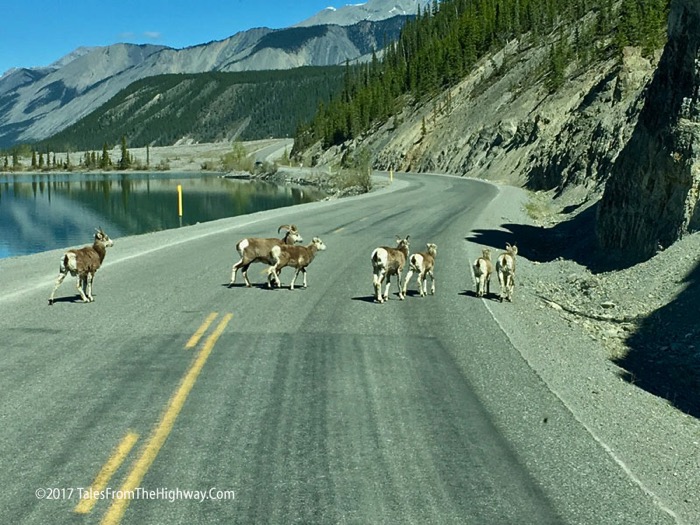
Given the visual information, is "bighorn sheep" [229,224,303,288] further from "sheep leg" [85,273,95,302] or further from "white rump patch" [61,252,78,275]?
"white rump patch" [61,252,78,275]

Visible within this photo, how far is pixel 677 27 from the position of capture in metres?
18.9

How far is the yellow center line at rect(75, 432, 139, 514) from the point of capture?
532cm

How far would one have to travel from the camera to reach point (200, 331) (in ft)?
35.9

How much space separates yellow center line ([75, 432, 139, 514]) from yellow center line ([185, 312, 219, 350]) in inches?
135

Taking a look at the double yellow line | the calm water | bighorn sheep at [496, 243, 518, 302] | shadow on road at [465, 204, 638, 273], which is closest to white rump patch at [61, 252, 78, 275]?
the double yellow line

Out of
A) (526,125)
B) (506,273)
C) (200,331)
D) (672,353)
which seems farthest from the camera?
(526,125)

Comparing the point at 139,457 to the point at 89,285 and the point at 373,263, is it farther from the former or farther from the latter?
the point at 89,285

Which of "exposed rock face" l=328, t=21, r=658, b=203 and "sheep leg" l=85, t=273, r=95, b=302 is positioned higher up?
"exposed rock face" l=328, t=21, r=658, b=203

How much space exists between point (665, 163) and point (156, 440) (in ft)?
51.3

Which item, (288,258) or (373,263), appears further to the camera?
(288,258)

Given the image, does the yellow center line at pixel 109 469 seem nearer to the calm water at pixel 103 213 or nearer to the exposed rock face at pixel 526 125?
the exposed rock face at pixel 526 125

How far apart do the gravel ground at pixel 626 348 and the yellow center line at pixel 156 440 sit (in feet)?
14.0

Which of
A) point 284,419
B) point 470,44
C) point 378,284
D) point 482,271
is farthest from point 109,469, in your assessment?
point 470,44

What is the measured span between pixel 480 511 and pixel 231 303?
8618 mm
